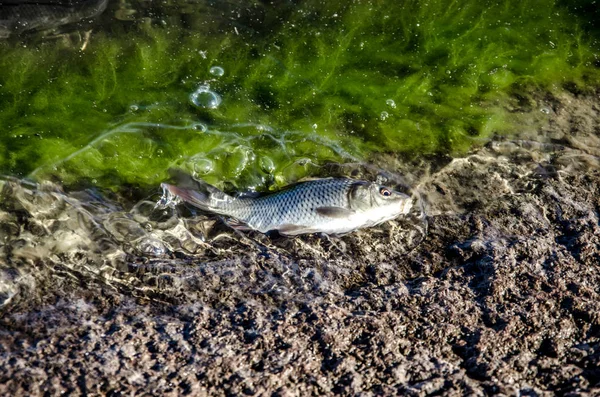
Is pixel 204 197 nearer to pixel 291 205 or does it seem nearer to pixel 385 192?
pixel 291 205

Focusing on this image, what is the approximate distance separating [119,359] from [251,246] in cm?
118

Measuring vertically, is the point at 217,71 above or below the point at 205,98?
above

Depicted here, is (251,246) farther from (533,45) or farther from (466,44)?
(533,45)

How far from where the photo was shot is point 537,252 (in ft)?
10.9

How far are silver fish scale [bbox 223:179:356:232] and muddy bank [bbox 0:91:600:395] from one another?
130mm

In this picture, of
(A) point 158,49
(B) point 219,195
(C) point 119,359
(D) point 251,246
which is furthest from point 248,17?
(C) point 119,359

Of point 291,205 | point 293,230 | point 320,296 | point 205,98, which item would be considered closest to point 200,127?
point 205,98

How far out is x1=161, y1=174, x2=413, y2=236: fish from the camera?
3.69 m

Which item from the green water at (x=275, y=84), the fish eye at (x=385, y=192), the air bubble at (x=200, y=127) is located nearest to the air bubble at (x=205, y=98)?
the green water at (x=275, y=84)

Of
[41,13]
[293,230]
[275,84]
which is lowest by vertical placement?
[293,230]

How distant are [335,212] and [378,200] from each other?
0.28 m

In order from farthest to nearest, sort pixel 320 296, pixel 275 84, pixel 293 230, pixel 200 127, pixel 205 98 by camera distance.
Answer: pixel 275 84, pixel 205 98, pixel 200 127, pixel 293 230, pixel 320 296

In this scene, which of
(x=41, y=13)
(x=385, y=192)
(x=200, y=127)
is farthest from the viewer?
(x=41, y=13)

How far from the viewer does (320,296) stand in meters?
3.08
